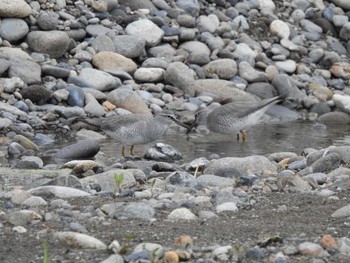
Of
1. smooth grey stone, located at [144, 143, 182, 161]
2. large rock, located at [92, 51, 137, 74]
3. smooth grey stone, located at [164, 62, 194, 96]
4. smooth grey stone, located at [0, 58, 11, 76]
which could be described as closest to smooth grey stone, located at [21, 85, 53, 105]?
smooth grey stone, located at [0, 58, 11, 76]

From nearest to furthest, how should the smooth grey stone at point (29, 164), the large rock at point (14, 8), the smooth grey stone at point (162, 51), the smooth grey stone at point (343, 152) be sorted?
1. the smooth grey stone at point (343, 152)
2. the smooth grey stone at point (29, 164)
3. the large rock at point (14, 8)
4. the smooth grey stone at point (162, 51)

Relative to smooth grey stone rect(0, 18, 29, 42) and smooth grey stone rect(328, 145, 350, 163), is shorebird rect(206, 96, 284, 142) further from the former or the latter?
smooth grey stone rect(0, 18, 29, 42)

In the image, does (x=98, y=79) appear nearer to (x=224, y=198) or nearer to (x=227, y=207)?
(x=224, y=198)

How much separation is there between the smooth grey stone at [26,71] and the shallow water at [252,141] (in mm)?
1874

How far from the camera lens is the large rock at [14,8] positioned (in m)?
15.9

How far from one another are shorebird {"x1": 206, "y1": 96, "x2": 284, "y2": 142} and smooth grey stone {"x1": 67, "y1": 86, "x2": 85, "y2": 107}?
6.95ft

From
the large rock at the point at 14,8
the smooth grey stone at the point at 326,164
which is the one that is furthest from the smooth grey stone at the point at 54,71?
the smooth grey stone at the point at 326,164

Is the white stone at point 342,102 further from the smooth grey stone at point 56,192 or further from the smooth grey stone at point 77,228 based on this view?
the smooth grey stone at point 77,228

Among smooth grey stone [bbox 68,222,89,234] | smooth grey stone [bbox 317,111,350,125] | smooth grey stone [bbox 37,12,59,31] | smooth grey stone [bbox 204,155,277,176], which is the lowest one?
smooth grey stone [bbox 317,111,350,125]

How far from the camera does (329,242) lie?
5.82 meters

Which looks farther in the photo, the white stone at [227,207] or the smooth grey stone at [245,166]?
the smooth grey stone at [245,166]

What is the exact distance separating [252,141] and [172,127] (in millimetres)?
1557

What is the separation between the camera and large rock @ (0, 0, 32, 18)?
1593cm

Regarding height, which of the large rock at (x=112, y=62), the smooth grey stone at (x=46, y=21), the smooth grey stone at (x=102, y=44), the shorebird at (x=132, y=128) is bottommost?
the large rock at (x=112, y=62)
